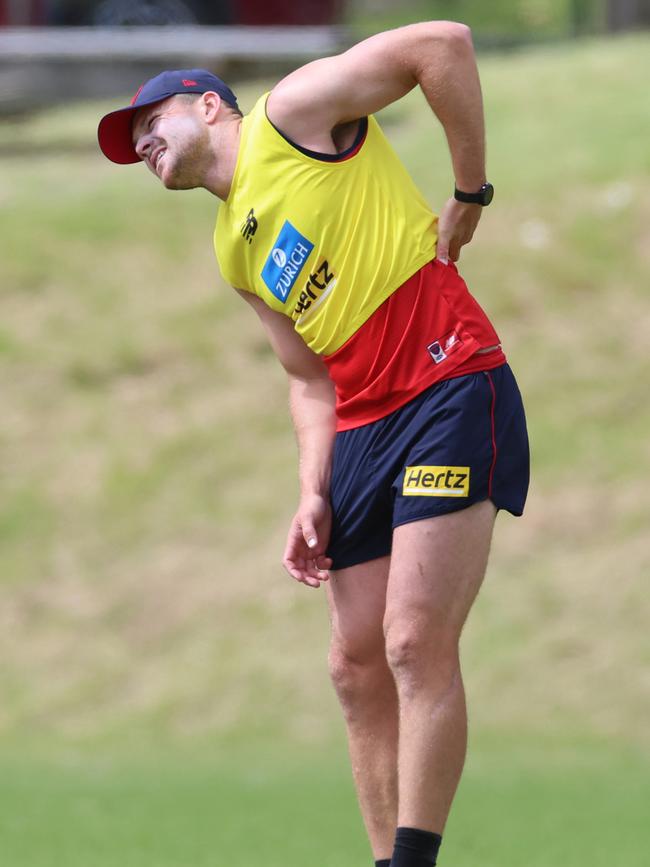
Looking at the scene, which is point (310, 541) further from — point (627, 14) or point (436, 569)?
point (627, 14)

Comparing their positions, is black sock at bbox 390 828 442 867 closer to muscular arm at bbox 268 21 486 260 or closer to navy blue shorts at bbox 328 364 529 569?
navy blue shorts at bbox 328 364 529 569

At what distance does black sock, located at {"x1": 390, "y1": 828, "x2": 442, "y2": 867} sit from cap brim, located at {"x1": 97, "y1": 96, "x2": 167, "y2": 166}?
1978 mm

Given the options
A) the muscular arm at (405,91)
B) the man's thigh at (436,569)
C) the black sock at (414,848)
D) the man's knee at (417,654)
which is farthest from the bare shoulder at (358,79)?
the black sock at (414,848)

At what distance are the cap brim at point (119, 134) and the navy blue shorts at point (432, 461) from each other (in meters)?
1.02

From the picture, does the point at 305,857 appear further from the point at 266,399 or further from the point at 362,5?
the point at 362,5

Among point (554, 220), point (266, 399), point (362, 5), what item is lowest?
point (266, 399)

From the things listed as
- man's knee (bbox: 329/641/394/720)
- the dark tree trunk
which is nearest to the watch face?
man's knee (bbox: 329/641/394/720)

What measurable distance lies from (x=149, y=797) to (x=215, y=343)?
7971mm

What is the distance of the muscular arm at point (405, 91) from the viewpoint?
4348mm

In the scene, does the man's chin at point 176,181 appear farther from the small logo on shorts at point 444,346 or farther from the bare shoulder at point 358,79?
the small logo on shorts at point 444,346

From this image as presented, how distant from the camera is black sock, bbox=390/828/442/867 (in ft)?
14.0

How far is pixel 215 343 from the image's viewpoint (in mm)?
17328

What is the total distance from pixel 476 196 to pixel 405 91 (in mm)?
343

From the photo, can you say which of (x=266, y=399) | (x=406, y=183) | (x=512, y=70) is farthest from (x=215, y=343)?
(x=406, y=183)
